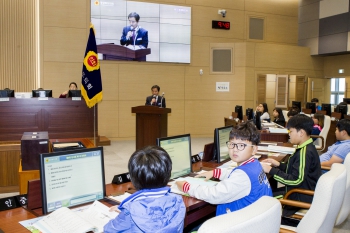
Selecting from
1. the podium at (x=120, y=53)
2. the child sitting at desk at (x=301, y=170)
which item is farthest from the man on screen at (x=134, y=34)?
the child sitting at desk at (x=301, y=170)

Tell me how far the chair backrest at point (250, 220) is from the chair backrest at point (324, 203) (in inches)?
27.6

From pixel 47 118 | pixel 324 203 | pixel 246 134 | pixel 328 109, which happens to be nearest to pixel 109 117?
pixel 47 118

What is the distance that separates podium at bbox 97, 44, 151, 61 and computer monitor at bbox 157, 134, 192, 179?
22.4 feet

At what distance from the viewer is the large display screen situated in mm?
9008

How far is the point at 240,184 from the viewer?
78.5 inches

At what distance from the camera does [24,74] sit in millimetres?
8781

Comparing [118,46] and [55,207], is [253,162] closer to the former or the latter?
[55,207]

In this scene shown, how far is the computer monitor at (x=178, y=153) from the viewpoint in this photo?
268cm

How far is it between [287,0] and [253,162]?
35.5 ft

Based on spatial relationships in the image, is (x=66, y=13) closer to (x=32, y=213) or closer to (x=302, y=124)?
(x=302, y=124)

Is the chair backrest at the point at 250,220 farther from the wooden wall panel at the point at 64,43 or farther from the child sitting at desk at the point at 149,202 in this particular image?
the wooden wall panel at the point at 64,43

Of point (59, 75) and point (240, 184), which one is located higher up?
point (59, 75)

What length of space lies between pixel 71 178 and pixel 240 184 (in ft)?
3.24

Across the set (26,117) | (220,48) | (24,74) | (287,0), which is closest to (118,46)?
(24,74)
